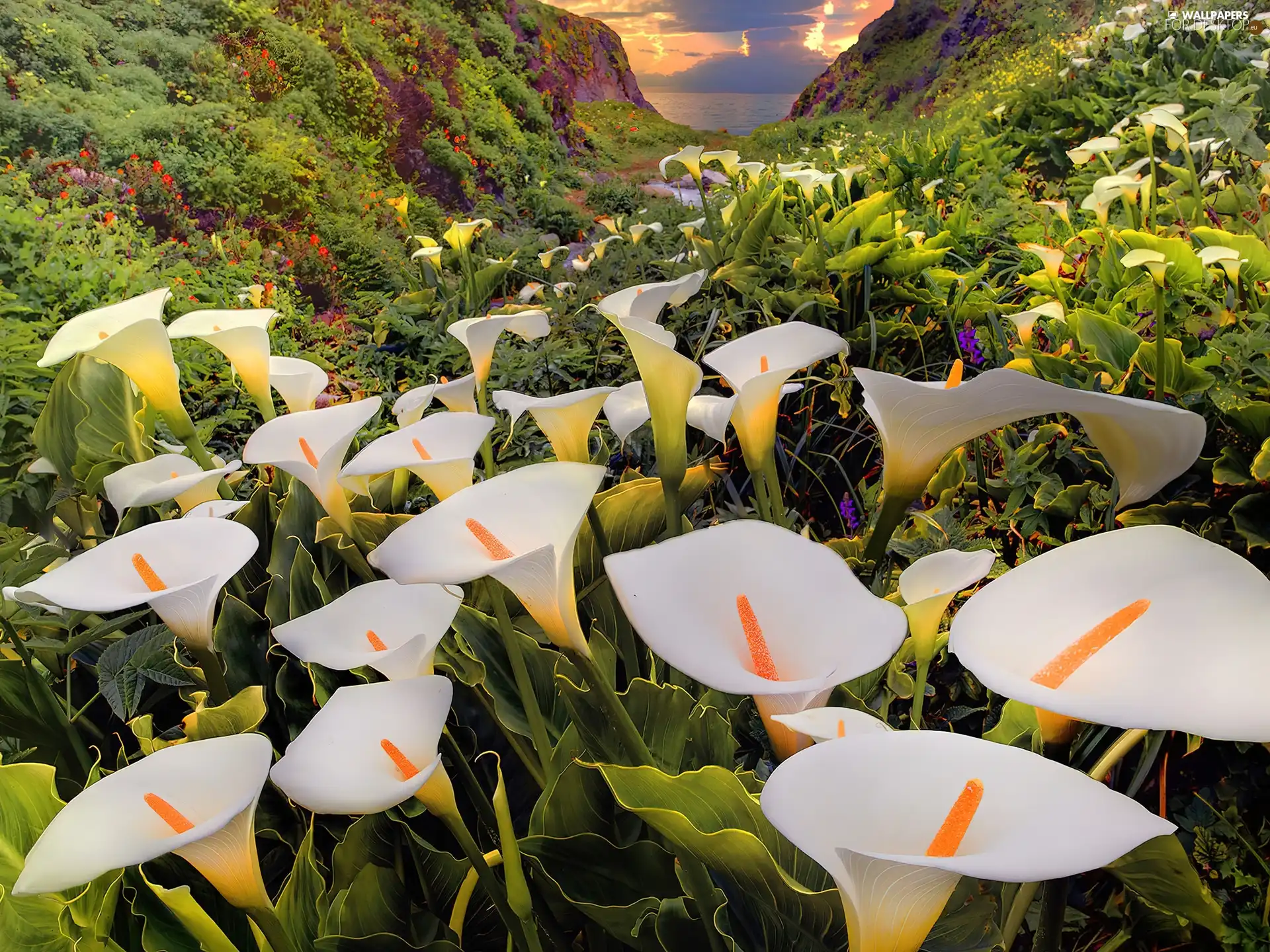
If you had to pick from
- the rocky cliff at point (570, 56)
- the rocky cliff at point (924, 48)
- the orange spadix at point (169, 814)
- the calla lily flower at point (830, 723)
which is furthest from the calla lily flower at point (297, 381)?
the rocky cliff at point (924, 48)

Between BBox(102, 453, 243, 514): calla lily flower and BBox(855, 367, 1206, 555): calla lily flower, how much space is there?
54 cm

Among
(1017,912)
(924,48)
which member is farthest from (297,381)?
(924,48)

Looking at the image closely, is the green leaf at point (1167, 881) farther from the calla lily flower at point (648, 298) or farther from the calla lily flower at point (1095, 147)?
the calla lily flower at point (1095, 147)

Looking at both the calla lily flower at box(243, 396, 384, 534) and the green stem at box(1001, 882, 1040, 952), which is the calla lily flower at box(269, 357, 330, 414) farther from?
the green stem at box(1001, 882, 1040, 952)

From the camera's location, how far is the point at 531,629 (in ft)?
2.29

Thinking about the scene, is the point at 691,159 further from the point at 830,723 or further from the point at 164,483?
the point at 830,723

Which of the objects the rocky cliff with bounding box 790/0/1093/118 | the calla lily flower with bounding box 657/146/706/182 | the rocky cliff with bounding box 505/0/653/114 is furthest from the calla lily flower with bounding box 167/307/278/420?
the rocky cliff with bounding box 790/0/1093/118

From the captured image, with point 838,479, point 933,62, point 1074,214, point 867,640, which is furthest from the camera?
point 933,62

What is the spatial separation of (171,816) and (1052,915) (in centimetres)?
43

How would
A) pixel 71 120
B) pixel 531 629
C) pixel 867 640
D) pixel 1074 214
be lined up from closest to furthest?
pixel 867 640
pixel 531 629
pixel 1074 214
pixel 71 120

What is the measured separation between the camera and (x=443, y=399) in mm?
661

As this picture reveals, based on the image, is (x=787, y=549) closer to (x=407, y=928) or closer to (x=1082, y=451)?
(x=407, y=928)

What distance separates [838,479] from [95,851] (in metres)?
1.22

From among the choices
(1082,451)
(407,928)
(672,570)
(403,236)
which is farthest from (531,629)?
(403,236)
